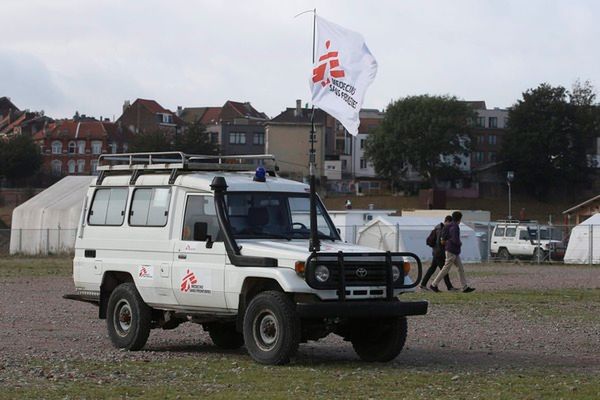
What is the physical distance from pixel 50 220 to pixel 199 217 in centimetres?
5167

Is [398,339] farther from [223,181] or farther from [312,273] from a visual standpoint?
[223,181]

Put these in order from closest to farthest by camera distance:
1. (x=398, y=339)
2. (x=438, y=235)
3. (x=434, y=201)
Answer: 1. (x=398, y=339)
2. (x=438, y=235)
3. (x=434, y=201)

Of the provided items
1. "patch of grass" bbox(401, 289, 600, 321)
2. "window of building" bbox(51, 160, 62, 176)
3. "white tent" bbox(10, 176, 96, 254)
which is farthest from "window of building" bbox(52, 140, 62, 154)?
"patch of grass" bbox(401, 289, 600, 321)

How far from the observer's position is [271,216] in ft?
51.2

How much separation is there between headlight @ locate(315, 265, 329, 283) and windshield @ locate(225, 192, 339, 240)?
1.44 metres

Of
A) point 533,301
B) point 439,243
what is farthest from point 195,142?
point 533,301

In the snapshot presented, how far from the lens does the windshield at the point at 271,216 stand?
15328 millimetres

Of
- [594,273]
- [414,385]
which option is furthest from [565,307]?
[594,273]

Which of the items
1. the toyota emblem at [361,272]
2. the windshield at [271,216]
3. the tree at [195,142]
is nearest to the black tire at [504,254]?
the windshield at [271,216]

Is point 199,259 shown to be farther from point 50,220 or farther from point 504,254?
point 50,220

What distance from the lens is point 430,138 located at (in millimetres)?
131125

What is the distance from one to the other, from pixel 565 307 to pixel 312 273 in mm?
12076

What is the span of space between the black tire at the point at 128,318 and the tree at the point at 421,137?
115278mm

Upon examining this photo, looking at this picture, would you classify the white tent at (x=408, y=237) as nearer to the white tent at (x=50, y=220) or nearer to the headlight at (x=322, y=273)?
the white tent at (x=50, y=220)
